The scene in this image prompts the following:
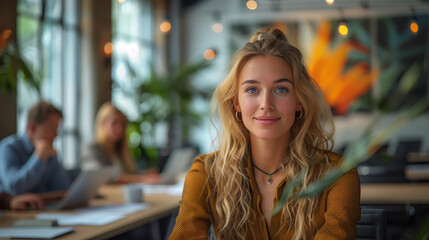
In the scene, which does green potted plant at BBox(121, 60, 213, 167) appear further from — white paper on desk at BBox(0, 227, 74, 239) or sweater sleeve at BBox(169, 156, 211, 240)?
sweater sleeve at BBox(169, 156, 211, 240)

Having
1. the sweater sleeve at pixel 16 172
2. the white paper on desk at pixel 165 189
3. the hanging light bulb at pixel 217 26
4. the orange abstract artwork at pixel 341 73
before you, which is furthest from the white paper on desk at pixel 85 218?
the orange abstract artwork at pixel 341 73

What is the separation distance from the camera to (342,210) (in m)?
1.61

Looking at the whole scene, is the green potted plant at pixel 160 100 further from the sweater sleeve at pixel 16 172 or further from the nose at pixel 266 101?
the nose at pixel 266 101

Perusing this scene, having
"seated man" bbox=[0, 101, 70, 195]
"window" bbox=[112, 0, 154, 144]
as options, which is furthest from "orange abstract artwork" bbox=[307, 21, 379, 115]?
"seated man" bbox=[0, 101, 70, 195]

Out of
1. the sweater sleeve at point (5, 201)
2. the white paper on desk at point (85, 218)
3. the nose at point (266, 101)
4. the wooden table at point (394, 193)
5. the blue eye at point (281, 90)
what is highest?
the blue eye at point (281, 90)

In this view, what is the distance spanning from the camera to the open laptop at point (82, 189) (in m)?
2.73

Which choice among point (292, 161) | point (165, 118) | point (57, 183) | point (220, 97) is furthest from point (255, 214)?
point (165, 118)

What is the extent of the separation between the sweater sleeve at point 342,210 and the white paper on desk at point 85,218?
1119 mm

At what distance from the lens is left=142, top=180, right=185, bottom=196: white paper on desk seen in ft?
11.7

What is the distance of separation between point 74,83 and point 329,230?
6414 millimetres

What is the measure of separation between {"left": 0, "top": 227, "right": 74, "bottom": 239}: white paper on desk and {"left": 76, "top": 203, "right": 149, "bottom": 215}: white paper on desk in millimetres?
521

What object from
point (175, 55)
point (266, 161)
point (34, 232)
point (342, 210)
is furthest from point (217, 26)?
point (342, 210)

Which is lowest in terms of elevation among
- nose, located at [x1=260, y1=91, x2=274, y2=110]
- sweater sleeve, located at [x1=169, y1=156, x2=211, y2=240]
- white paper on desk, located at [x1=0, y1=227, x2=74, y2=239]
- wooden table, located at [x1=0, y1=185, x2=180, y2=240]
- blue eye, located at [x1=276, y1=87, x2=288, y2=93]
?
wooden table, located at [x1=0, y1=185, x2=180, y2=240]

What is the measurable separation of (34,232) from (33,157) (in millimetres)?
1080
